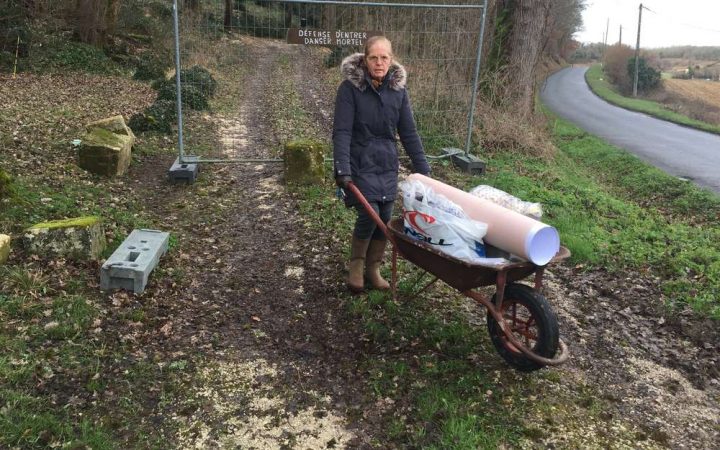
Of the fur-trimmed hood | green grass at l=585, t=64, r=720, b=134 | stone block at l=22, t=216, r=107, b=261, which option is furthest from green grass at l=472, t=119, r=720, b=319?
green grass at l=585, t=64, r=720, b=134

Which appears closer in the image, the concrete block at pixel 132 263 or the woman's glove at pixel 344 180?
the woman's glove at pixel 344 180

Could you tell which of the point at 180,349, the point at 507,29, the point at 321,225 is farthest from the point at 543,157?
the point at 180,349

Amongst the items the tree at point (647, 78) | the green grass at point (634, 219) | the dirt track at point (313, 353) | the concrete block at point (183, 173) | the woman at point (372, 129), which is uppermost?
the tree at point (647, 78)

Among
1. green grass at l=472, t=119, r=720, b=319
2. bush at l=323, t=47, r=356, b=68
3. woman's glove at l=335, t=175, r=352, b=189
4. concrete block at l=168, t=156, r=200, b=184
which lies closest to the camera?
woman's glove at l=335, t=175, r=352, b=189

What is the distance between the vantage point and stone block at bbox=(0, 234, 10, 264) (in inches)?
179

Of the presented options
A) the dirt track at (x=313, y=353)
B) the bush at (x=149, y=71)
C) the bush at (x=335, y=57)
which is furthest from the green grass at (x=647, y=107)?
the dirt track at (x=313, y=353)

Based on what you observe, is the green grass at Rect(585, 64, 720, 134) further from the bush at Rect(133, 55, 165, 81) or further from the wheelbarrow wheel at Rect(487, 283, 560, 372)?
the wheelbarrow wheel at Rect(487, 283, 560, 372)

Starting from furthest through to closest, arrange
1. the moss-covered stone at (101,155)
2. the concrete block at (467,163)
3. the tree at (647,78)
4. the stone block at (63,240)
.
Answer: the tree at (647,78)
the concrete block at (467,163)
the moss-covered stone at (101,155)
the stone block at (63,240)

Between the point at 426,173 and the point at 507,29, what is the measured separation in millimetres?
8091

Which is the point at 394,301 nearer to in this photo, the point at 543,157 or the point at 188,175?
the point at 188,175

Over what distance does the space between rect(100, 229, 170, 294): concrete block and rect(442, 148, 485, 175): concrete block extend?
4.98 metres

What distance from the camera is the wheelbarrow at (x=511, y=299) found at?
3.37m

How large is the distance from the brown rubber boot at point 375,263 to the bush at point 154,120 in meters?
6.47

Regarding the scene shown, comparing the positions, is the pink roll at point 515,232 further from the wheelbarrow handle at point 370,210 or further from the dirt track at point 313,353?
the dirt track at point 313,353
